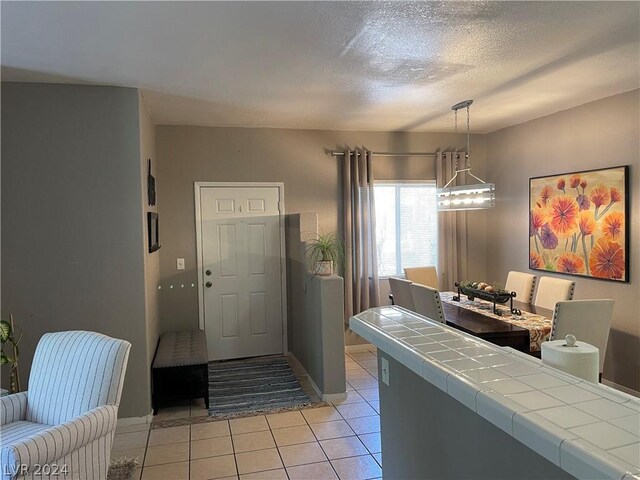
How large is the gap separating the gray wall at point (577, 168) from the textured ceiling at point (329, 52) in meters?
0.29

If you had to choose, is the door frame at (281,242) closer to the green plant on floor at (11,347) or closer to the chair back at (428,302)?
the chair back at (428,302)

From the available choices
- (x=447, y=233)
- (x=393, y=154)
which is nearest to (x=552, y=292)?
(x=447, y=233)

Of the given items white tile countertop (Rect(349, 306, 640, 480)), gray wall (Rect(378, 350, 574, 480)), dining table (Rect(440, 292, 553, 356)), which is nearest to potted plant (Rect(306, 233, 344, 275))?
dining table (Rect(440, 292, 553, 356))

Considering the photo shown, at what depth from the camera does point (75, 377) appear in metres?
2.49

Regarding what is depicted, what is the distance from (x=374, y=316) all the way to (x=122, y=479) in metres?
2.03

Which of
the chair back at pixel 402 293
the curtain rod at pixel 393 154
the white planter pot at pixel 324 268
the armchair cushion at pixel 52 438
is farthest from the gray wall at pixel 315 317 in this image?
the armchair cushion at pixel 52 438

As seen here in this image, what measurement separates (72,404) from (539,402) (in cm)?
242

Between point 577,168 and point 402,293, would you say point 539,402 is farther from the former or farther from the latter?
point 577,168

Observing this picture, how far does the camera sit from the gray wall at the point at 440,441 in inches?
43.5

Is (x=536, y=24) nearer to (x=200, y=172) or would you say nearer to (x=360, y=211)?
(x=360, y=211)

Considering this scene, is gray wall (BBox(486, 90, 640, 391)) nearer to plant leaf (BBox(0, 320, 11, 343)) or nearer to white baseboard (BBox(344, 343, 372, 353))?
white baseboard (BBox(344, 343, 372, 353))

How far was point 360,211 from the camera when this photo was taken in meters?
5.29

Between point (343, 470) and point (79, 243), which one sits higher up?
point (79, 243)

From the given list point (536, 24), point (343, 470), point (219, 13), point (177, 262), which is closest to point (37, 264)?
point (177, 262)
